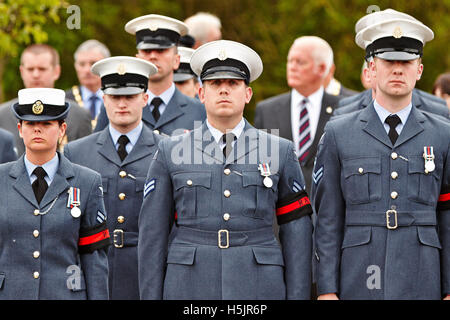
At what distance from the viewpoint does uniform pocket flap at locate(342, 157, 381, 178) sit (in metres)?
7.07

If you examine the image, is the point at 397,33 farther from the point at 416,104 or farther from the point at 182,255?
the point at 182,255

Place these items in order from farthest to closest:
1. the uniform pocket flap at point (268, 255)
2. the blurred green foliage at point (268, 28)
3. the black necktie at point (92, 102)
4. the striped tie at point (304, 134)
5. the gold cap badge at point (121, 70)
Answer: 1. the blurred green foliage at point (268, 28)
2. the black necktie at point (92, 102)
3. the striped tie at point (304, 134)
4. the gold cap badge at point (121, 70)
5. the uniform pocket flap at point (268, 255)

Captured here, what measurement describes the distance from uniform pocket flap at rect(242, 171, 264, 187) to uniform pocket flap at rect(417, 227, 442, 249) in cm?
100

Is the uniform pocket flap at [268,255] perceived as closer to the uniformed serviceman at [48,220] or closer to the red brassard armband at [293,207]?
the red brassard armband at [293,207]

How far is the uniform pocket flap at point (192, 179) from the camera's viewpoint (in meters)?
6.99

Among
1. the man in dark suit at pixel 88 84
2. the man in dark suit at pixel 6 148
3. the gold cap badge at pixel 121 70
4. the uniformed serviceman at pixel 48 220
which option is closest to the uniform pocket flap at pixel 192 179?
the uniformed serviceman at pixel 48 220

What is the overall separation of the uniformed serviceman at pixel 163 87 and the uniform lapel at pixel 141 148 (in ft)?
2.04

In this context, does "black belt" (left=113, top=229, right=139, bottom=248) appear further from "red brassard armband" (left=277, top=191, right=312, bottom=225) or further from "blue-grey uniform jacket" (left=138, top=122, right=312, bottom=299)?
"red brassard armband" (left=277, top=191, right=312, bottom=225)

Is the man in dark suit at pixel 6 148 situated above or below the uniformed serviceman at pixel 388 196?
above

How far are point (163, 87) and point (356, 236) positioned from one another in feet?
9.27

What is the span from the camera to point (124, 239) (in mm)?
8180

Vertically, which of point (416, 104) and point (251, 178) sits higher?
point (416, 104)

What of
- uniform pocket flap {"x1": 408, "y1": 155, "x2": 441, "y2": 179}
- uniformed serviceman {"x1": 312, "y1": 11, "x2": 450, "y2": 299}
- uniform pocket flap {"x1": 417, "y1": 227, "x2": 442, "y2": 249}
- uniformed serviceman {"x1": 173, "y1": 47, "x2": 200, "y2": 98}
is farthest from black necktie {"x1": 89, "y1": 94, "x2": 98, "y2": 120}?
uniform pocket flap {"x1": 417, "y1": 227, "x2": 442, "y2": 249}

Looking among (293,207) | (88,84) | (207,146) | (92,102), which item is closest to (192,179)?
(207,146)
